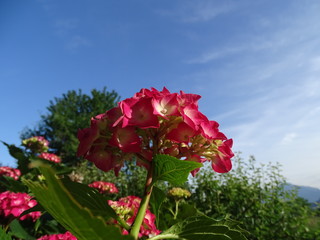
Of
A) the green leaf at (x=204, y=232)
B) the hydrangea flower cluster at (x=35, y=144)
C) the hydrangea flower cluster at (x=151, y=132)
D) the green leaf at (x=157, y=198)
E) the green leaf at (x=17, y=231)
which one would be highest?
the hydrangea flower cluster at (x=35, y=144)

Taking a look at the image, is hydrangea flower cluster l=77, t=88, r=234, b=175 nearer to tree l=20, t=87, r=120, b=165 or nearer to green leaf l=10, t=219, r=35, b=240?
green leaf l=10, t=219, r=35, b=240

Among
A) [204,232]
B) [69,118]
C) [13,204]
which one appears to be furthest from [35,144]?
[69,118]

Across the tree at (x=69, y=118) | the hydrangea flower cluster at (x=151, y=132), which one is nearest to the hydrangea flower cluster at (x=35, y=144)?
the hydrangea flower cluster at (x=151, y=132)

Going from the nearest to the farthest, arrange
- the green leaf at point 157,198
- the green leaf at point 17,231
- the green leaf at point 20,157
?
the green leaf at point 157,198, the green leaf at point 17,231, the green leaf at point 20,157

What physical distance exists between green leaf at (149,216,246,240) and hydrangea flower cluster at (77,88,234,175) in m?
0.24

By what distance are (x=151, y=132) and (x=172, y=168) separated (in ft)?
0.58

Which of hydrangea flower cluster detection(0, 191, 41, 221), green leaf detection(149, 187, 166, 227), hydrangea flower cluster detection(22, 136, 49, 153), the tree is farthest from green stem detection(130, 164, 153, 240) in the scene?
the tree

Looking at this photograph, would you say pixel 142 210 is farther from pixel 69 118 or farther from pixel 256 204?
pixel 69 118

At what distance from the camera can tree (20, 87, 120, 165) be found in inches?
977

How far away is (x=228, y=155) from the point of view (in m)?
0.92

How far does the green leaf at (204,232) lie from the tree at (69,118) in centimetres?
2409

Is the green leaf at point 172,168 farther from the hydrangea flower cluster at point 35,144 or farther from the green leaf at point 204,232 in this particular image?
the hydrangea flower cluster at point 35,144

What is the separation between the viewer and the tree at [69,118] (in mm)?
24828

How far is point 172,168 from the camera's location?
71cm
